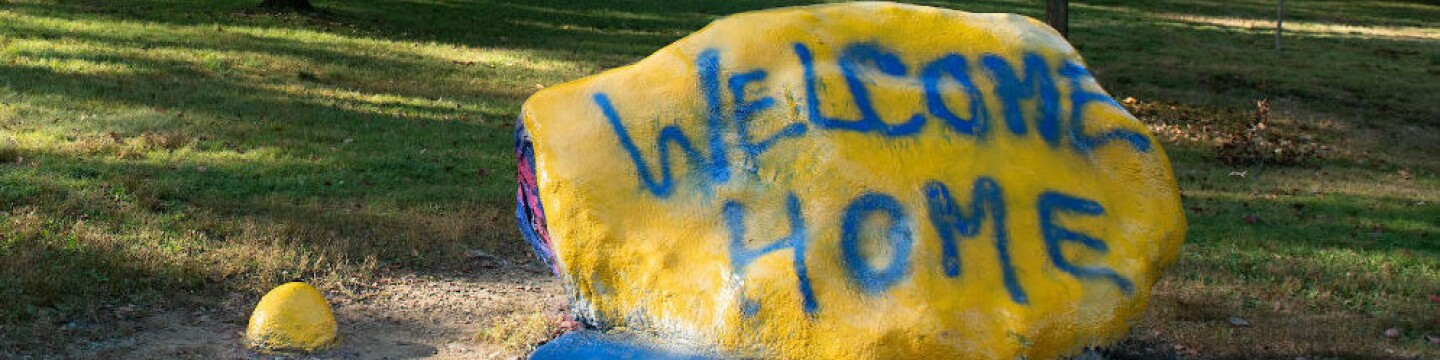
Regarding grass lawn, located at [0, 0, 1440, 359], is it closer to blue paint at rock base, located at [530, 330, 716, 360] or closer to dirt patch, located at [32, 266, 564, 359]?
dirt patch, located at [32, 266, 564, 359]

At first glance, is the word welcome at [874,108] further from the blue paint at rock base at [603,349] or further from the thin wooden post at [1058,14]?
the thin wooden post at [1058,14]

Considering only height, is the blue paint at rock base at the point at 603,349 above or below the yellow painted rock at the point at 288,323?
above

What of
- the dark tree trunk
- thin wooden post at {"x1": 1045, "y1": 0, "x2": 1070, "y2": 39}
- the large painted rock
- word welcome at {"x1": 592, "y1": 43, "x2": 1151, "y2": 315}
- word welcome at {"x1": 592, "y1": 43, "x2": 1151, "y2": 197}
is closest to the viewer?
the large painted rock

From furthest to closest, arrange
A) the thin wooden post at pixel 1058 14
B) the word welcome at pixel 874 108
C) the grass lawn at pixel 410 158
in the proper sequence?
the thin wooden post at pixel 1058 14 < the grass lawn at pixel 410 158 < the word welcome at pixel 874 108

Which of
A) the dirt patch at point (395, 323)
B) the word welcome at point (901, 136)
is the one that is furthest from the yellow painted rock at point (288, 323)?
the word welcome at point (901, 136)

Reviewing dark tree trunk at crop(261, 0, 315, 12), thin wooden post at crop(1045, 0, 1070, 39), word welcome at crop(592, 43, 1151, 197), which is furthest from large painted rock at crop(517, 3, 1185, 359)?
dark tree trunk at crop(261, 0, 315, 12)

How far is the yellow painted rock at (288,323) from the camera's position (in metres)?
5.72

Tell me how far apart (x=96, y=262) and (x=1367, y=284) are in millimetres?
6301

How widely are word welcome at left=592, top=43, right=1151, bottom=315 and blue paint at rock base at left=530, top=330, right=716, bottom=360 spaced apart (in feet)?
1.07

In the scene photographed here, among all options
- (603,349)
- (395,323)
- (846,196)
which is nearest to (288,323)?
(395,323)

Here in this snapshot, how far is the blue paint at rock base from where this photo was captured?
4844 mm

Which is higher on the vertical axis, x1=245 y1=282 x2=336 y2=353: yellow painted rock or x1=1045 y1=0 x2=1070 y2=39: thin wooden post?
x1=245 y1=282 x2=336 y2=353: yellow painted rock

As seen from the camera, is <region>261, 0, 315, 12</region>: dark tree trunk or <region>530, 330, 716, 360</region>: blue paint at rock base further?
<region>261, 0, 315, 12</region>: dark tree trunk

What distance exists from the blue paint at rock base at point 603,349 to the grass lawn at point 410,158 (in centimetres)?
212
